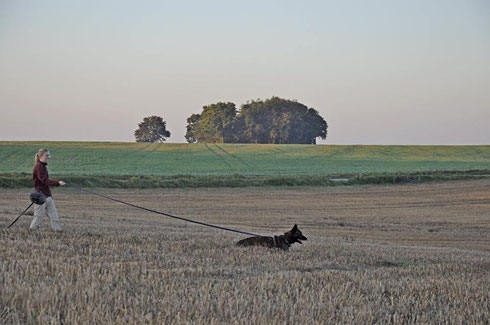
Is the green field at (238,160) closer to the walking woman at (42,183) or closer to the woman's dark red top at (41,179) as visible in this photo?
the walking woman at (42,183)

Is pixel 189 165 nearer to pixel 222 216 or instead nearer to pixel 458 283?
pixel 222 216

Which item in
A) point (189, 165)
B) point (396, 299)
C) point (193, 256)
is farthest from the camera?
point (189, 165)

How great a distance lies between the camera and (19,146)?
234ft

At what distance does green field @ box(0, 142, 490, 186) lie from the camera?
5325 centimetres

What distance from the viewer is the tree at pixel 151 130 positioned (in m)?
122

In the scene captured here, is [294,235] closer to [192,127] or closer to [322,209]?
[322,209]

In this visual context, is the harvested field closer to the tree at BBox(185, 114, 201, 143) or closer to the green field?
the green field

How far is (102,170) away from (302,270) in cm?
4471

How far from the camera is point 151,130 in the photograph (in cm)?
12306

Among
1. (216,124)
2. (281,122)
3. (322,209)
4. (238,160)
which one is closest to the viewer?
(322,209)

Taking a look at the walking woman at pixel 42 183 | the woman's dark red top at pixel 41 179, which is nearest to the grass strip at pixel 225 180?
the walking woman at pixel 42 183

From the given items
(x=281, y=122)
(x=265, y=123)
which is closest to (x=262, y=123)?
(x=265, y=123)

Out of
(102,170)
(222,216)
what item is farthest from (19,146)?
(222,216)

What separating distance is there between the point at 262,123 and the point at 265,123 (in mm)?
548
